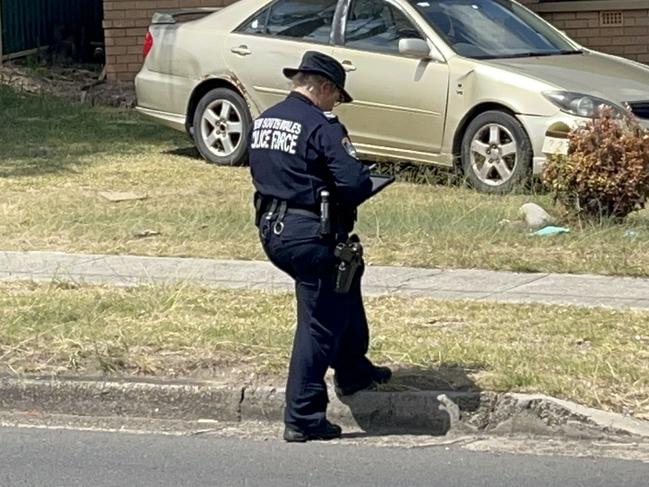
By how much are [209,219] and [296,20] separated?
9.00 ft

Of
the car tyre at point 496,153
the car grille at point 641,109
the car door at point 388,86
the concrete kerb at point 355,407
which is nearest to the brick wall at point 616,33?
the car door at point 388,86

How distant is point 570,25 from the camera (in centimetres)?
1639

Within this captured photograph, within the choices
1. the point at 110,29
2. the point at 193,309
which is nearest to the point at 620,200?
the point at 193,309

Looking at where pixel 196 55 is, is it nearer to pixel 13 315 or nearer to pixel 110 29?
pixel 110 29

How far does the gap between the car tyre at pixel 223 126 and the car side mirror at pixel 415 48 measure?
177cm

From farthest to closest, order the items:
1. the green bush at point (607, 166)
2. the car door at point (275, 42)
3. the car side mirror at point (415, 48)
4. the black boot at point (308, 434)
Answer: the car door at point (275, 42) < the car side mirror at point (415, 48) < the green bush at point (607, 166) < the black boot at point (308, 434)

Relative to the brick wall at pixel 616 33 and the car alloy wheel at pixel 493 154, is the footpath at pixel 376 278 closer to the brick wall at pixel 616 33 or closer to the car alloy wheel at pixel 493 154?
the car alloy wheel at pixel 493 154

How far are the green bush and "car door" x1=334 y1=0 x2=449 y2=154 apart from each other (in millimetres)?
1845

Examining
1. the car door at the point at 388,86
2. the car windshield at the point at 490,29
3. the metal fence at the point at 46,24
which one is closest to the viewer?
the car door at the point at 388,86

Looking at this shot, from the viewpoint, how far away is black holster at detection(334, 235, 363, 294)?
5695mm

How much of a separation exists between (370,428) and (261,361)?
678 mm

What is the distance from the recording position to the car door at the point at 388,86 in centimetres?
1101

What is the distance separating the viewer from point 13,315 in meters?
7.34

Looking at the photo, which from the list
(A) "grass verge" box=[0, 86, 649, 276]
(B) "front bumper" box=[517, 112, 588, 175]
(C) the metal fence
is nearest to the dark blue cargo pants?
(A) "grass verge" box=[0, 86, 649, 276]
